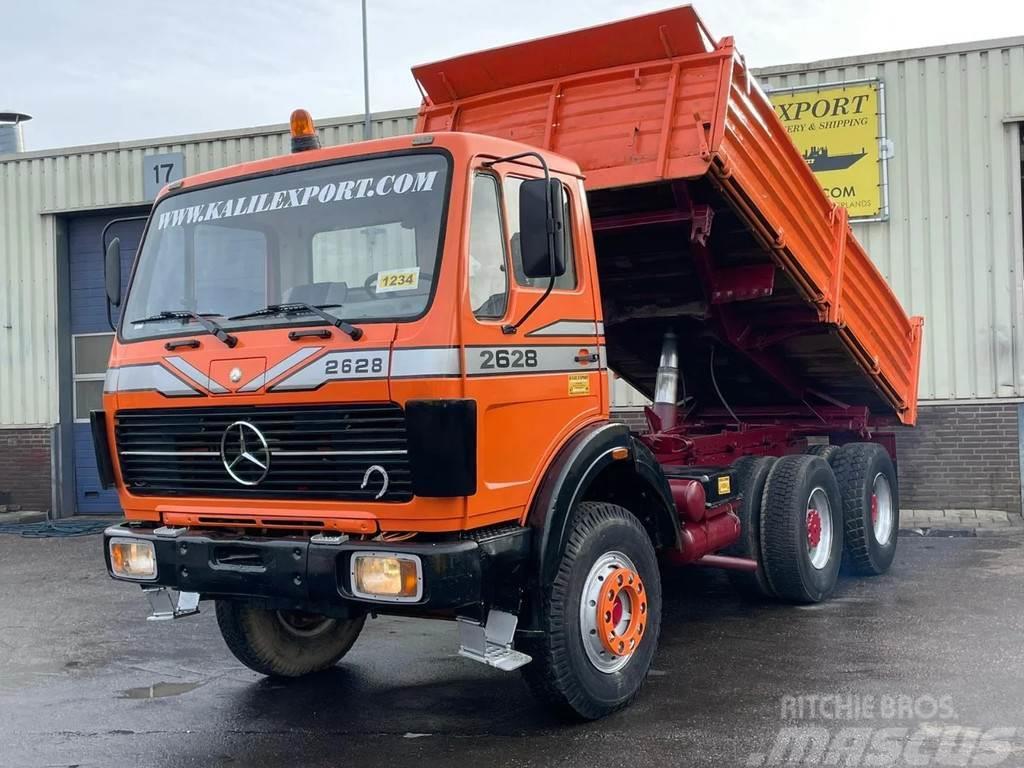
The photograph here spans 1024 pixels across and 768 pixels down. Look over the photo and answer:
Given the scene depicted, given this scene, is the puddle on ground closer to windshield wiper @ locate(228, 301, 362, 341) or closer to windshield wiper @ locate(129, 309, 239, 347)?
windshield wiper @ locate(129, 309, 239, 347)

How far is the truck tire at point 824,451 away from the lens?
26.9 feet

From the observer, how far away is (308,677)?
6062 millimetres

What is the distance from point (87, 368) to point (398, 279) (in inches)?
482

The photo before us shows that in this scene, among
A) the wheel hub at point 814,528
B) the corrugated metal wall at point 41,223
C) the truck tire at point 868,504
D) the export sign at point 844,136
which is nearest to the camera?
the wheel hub at point 814,528

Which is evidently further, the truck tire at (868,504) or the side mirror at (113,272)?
the truck tire at (868,504)

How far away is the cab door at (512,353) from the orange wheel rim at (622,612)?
665 millimetres

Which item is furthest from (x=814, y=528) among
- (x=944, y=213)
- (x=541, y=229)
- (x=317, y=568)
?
(x=944, y=213)

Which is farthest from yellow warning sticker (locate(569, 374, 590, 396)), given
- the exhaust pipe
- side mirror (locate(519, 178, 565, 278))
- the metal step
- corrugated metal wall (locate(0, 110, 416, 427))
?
corrugated metal wall (locate(0, 110, 416, 427))

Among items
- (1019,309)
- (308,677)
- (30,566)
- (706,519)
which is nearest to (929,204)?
(1019,309)

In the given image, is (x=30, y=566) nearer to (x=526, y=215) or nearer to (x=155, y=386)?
(x=155, y=386)

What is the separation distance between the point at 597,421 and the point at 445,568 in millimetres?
1334

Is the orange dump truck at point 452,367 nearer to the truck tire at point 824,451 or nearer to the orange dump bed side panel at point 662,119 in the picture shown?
the orange dump bed side panel at point 662,119

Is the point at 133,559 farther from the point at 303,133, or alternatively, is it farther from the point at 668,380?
the point at 668,380

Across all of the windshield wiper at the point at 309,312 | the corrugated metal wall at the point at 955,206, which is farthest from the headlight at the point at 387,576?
the corrugated metal wall at the point at 955,206
